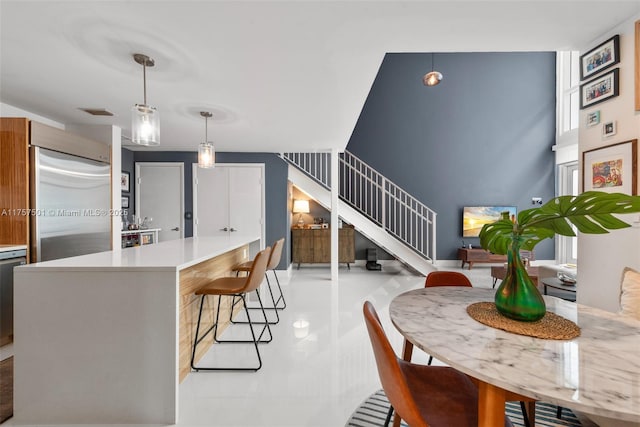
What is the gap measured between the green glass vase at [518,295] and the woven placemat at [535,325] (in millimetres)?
34

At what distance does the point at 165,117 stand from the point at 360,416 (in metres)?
3.72

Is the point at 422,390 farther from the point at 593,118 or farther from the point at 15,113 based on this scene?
the point at 15,113

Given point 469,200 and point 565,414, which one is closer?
point 565,414

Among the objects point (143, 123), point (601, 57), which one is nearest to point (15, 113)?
point (143, 123)

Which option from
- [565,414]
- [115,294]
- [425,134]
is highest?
[425,134]

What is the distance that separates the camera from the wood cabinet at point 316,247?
6199 mm

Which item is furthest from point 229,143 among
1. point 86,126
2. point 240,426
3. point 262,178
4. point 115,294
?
point 240,426

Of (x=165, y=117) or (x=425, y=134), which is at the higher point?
(x=425, y=134)

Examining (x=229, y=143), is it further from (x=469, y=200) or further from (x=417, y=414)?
(x=469, y=200)

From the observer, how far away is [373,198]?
6848 mm

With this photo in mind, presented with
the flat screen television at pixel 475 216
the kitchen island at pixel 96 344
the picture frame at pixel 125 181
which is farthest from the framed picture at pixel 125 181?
the flat screen television at pixel 475 216

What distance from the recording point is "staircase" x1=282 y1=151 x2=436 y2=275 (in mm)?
5891

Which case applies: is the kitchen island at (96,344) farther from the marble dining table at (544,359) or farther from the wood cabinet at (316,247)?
the wood cabinet at (316,247)

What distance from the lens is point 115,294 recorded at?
1647mm
